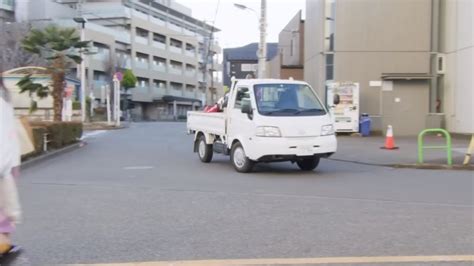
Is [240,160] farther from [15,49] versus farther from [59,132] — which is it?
[15,49]

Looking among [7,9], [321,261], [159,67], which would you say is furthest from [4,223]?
[159,67]

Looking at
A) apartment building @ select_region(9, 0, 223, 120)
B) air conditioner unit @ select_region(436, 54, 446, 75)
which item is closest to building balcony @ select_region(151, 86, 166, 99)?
apartment building @ select_region(9, 0, 223, 120)

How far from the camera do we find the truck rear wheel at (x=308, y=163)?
12.9m

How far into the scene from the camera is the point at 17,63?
41656 millimetres

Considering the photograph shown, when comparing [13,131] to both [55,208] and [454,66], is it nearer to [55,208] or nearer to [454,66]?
[55,208]

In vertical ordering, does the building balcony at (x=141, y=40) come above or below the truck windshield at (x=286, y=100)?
above

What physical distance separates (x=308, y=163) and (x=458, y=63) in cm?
1436

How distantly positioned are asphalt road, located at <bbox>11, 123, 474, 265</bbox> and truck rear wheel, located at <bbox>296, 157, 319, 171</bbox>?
18cm

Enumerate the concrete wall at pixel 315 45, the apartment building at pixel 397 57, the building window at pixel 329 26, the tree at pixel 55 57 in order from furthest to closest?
the concrete wall at pixel 315 45 → the building window at pixel 329 26 → the apartment building at pixel 397 57 → the tree at pixel 55 57

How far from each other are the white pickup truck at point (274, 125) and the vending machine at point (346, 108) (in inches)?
448

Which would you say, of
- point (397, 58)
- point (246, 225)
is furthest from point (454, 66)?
point (246, 225)

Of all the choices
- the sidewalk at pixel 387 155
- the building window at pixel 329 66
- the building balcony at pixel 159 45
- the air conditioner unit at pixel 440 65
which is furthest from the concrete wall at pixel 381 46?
the building balcony at pixel 159 45

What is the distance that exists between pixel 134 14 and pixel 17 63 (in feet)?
129

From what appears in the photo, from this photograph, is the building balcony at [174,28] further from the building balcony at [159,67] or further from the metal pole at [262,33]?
the metal pole at [262,33]
